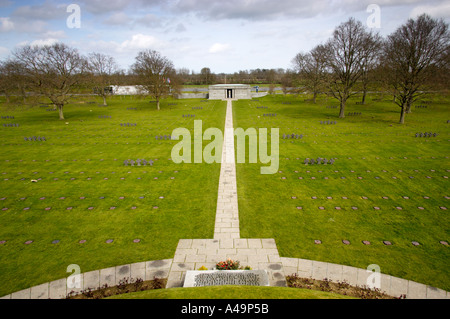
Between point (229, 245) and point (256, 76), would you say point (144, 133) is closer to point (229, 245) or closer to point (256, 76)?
point (229, 245)

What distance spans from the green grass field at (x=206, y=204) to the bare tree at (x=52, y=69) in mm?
14026

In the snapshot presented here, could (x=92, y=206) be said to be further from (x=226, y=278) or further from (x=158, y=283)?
(x=226, y=278)

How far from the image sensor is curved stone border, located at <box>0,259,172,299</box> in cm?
746

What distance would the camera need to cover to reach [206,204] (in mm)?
12836

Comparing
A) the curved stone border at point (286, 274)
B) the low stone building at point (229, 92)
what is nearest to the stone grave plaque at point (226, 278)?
the curved stone border at point (286, 274)

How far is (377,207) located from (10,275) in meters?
15.3

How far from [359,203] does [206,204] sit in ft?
25.8

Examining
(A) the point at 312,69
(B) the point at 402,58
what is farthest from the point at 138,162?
(A) the point at 312,69

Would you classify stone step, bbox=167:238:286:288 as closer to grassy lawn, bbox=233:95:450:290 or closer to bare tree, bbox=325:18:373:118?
grassy lawn, bbox=233:95:450:290

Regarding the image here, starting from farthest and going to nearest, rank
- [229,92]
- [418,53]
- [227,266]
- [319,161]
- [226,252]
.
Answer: [229,92] → [418,53] → [319,161] → [226,252] → [227,266]

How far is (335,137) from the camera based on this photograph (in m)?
25.6

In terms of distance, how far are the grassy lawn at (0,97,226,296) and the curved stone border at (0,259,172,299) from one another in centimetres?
28

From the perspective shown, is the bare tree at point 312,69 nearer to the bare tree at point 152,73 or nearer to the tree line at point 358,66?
the tree line at point 358,66
